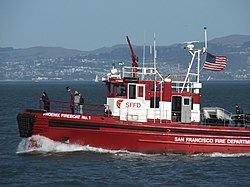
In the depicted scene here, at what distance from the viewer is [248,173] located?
25.8 metres

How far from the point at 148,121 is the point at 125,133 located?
1504mm

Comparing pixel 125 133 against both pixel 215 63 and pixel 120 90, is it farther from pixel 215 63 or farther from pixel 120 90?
pixel 215 63

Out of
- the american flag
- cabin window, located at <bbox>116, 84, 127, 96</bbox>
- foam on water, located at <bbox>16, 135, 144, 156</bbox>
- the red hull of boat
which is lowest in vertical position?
foam on water, located at <bbox>16, 135, 144, 156</bbox>

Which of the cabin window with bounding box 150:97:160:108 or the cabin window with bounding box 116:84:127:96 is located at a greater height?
the cabin window with bounding box 116:84:127:96

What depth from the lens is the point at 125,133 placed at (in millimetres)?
28047

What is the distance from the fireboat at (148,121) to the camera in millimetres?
28094

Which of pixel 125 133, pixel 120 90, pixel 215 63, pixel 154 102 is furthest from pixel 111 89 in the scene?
pixel 215 63

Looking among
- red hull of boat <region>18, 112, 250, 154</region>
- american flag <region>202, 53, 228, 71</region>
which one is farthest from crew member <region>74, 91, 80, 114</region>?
american flag <region>202, 53, 228, 71</region>

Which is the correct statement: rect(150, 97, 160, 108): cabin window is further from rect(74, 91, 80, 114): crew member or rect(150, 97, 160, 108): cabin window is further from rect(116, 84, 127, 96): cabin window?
rect(74, 91, 80, 114): crew member

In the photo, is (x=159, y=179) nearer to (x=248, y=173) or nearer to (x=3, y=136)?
(x=248, y=173)

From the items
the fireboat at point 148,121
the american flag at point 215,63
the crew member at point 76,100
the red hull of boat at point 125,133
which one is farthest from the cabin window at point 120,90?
the american flag at point 215,63

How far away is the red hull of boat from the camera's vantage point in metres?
28.0

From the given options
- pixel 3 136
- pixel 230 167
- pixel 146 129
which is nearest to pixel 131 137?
pixel 146 129

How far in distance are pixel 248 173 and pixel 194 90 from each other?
559cm
